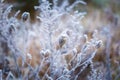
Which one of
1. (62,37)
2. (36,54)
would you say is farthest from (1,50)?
(62,37)

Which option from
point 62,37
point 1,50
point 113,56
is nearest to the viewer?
point 62,37

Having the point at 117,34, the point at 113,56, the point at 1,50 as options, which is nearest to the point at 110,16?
the point at 117,34

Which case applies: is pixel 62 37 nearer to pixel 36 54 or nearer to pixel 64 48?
pixel 64 48

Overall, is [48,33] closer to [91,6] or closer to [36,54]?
[36,54]

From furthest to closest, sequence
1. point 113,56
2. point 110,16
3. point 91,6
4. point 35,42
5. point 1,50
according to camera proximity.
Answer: point 91,6
point 110,16
point 35,42
point 113,56
point 1,50

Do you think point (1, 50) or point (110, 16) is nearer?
point (1, 50)

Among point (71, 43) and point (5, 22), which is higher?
point (5, 22)

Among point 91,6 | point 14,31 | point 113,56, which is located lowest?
point 91,6

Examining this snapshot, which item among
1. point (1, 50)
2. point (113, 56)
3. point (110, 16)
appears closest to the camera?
point (1, 50)

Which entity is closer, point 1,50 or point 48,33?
point 48,33
